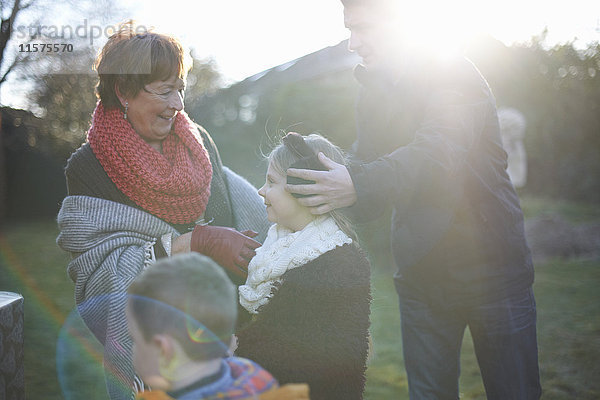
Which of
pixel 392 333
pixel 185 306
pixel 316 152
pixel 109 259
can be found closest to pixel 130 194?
pixel 109 259

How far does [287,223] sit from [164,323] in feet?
2.01

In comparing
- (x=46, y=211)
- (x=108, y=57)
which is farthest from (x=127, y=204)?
(x=46, y=211)

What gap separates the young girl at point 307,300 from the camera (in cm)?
152

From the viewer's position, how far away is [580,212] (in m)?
8.97

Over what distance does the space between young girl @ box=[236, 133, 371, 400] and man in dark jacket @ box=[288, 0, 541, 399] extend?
0.57 feet

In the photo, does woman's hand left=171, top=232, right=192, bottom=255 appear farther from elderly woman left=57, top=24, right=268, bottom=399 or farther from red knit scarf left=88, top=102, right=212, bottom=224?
red knit scarf left=88, top=102, right=212, bottom=224

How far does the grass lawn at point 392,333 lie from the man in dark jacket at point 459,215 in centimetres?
31

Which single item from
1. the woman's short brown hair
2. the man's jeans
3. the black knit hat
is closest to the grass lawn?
the man's jeans

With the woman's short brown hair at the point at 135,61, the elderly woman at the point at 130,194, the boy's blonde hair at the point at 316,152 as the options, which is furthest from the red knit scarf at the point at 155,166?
the boy's blonde hair at the point at 316,152

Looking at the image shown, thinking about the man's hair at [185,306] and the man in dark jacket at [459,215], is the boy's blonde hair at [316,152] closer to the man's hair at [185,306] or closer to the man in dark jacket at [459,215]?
the man in dark jacket at [459,215]

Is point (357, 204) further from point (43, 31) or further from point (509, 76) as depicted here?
point (509, 76)

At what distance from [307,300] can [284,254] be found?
0.18 m

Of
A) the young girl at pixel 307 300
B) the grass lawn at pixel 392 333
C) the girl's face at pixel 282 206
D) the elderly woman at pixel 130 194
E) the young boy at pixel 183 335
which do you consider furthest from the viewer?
the grass lawn at pixel 392 333

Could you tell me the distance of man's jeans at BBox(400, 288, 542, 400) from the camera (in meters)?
1.91
